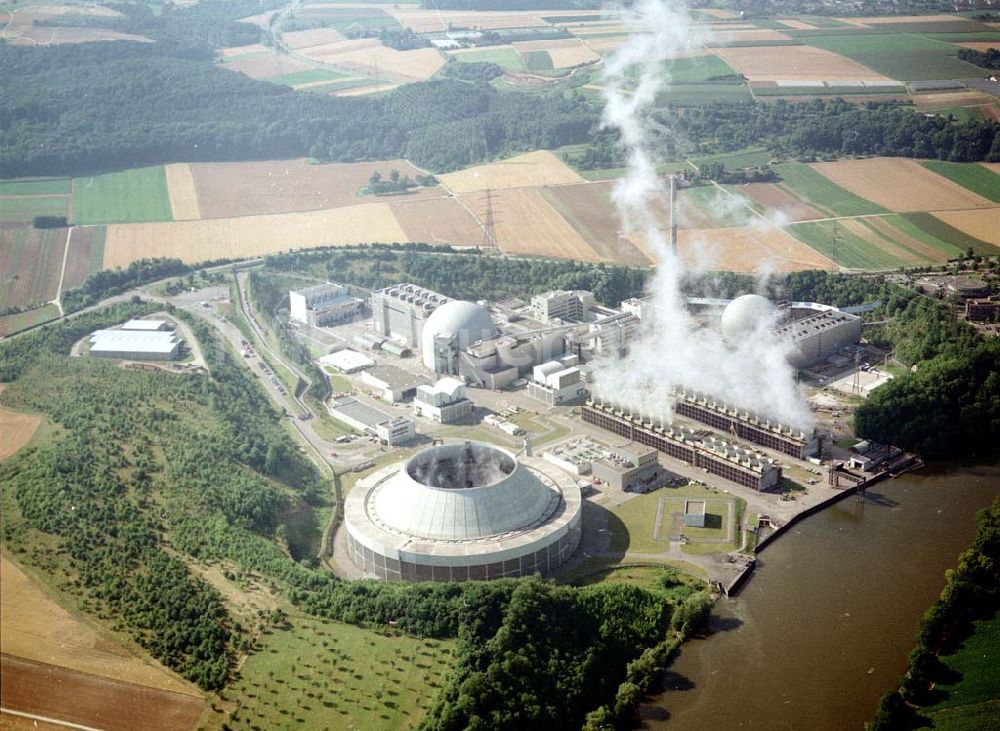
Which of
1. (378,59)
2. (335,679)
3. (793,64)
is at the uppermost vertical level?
(793,64)

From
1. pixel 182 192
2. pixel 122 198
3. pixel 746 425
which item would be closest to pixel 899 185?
pixel 746 425

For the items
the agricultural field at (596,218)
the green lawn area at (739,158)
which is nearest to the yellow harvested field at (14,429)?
the agricultural field at (596,218)

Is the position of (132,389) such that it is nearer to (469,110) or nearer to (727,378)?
(727,378)

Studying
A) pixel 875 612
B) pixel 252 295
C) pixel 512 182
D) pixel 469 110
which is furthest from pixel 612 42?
pixel 875 612

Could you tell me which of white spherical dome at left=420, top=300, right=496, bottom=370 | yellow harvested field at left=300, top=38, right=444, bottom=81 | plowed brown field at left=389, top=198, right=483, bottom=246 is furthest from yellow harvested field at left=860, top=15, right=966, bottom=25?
white spherical dome at left=420, top=300, right=496, bottom=370

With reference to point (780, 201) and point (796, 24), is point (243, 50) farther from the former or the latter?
point (780, 201)

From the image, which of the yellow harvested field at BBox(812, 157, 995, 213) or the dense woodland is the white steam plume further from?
the dense woodland

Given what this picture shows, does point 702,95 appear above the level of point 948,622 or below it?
above
